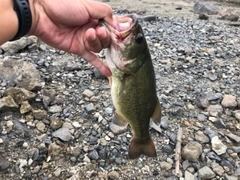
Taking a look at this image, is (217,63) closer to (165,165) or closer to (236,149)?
(236,149)

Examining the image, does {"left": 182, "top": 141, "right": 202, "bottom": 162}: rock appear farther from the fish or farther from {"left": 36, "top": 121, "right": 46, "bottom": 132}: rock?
{"left": 36, "top": 121, "right": 46, "bottom": 132}: rock

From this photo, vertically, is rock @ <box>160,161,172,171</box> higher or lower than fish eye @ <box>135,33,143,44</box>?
lower

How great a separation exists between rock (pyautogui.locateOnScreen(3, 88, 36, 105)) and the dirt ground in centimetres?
619

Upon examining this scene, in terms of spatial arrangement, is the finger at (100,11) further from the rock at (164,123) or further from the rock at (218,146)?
the rock at (218,146)

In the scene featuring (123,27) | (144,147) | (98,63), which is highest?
(123,27)

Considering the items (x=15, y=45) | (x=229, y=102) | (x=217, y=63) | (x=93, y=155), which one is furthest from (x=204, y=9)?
(x=93, y=155)

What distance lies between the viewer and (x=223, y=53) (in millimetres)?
6715

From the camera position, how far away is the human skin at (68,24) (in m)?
2.71

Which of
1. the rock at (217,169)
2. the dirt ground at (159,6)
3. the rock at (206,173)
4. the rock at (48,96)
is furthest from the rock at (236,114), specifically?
the dirt ground at (159,6)

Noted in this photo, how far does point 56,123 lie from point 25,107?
1.43 ft

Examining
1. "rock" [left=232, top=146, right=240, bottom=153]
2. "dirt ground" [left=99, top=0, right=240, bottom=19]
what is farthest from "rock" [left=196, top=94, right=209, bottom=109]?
"dirt ground" [left=99, top=0, right=240, bottom=19]

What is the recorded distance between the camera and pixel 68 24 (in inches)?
125

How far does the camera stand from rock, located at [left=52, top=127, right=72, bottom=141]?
4.08 meters

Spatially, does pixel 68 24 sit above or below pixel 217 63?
above
